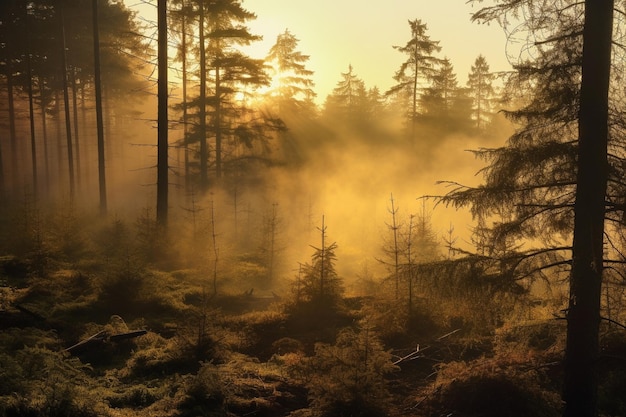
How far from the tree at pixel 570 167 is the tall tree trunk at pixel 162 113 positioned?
13.9 m

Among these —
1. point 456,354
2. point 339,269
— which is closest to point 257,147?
point 339,269

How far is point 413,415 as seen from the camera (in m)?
7.85

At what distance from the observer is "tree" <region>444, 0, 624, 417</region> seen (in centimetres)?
743

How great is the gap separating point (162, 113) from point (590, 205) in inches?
642

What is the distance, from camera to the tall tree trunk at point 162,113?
61.0ft

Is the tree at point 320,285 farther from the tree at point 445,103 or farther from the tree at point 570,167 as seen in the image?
the tree at point 445,103

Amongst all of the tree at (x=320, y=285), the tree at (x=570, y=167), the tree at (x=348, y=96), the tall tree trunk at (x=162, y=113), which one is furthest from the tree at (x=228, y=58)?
the tree at (x=348, y=96)

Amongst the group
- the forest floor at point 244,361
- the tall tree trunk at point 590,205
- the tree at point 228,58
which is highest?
the tree at point 228,58

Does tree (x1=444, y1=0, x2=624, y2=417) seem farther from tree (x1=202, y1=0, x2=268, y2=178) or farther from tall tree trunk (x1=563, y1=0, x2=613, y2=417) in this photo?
tree (x1=202, y1=0, x2=268, y2=178)

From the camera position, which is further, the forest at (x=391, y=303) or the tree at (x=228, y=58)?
the tree at (x=228, y=58)

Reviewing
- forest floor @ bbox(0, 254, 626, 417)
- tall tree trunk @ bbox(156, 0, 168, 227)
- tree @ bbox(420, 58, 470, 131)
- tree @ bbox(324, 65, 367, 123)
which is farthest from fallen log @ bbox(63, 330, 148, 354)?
tree @ bbox(324, 65, 367, 123)

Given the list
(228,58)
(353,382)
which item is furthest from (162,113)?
(353,382)

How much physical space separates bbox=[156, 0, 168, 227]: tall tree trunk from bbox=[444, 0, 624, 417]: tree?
1386 centimetres

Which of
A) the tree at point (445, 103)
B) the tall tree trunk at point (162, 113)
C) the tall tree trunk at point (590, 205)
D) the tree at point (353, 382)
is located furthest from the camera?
the tree at point (445, 103)
